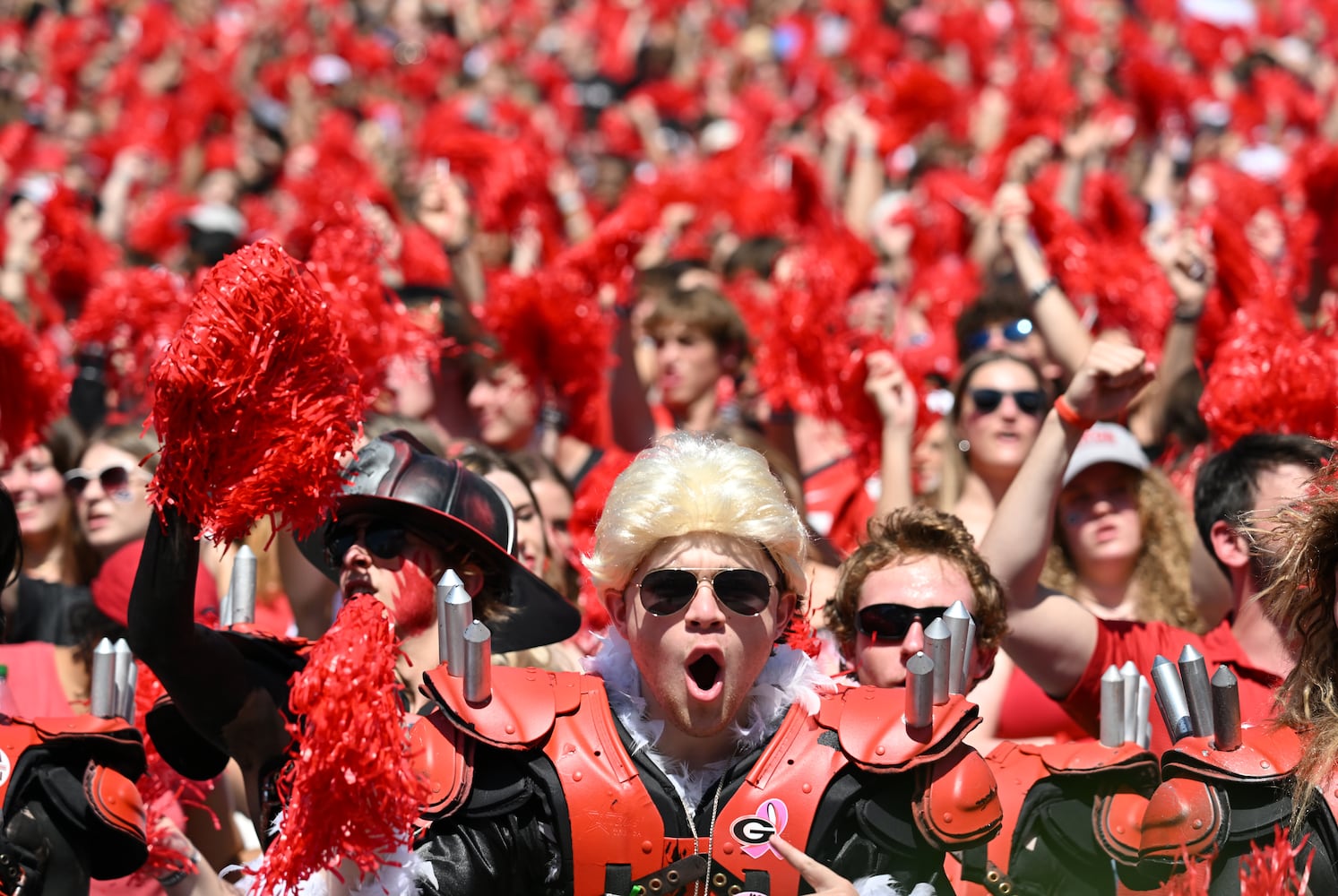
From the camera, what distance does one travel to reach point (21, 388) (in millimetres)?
5070

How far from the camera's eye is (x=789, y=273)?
20.3 feet

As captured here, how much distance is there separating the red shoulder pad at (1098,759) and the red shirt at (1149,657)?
0.99ft

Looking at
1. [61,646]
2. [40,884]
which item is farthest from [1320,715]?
[61,646]

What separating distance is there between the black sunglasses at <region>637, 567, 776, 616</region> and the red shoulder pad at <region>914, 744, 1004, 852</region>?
41 cm

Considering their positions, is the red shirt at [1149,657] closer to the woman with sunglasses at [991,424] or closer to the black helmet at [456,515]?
the woman with sunglasses at [991,424]

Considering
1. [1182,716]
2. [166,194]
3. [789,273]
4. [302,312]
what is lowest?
[1182,716]

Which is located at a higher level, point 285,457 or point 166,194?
point 166,194

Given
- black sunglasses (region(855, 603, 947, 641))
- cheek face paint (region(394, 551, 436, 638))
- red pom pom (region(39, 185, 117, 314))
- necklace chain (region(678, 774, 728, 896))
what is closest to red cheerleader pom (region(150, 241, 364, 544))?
cheek face paint (region(394, 551, 436, 638))

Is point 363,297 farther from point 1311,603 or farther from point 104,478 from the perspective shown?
point 1311,603

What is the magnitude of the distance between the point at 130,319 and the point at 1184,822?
4.55m

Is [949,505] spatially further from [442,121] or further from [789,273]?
[442,121]

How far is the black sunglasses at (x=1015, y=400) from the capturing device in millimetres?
4883

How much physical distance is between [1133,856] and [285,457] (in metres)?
1.59

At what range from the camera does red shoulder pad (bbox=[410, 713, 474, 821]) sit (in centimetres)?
289
